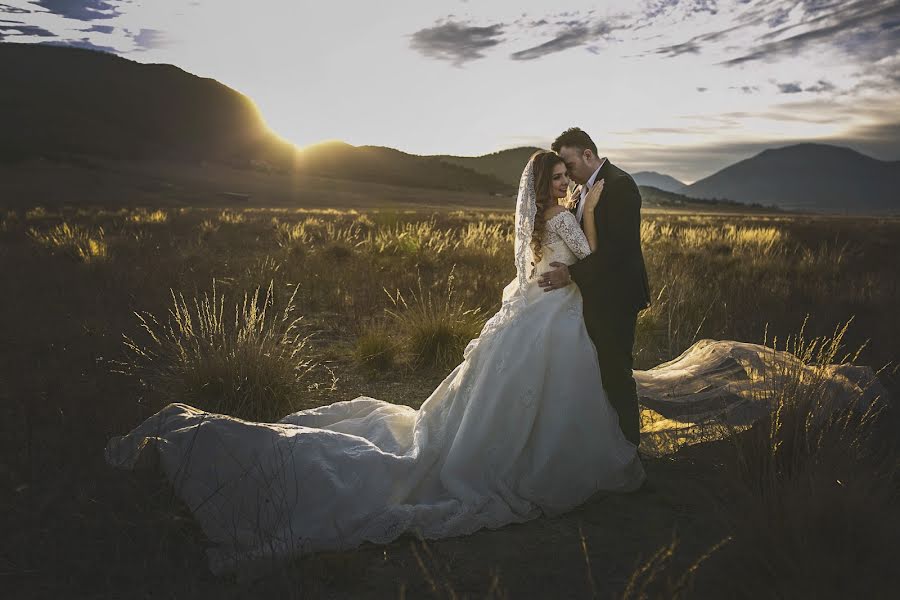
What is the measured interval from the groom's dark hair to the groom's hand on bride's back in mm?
832

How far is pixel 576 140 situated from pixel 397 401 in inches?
117

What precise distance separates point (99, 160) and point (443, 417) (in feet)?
270

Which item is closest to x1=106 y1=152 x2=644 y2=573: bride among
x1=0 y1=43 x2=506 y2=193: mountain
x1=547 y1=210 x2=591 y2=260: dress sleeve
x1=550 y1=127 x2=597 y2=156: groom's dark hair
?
x1=547 y1=210 x2=591 y2=260: dress sleeve

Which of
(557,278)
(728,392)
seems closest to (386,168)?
(728,392)

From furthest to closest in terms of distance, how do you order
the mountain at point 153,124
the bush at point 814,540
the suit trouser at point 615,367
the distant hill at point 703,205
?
the distant hill at point 703,205
the mountain at point 153,124
the suit trouser at point 615,367
the bush at point 814,540

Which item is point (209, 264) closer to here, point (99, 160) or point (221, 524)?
point (221, 524)

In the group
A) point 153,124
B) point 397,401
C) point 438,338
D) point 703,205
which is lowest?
point 397,401

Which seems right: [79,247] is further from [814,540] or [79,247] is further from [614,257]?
[814,540]

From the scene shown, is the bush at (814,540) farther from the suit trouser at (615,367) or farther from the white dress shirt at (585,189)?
the white dress shirt at (585,189)

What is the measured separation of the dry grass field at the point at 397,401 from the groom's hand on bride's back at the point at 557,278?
134 centimetres

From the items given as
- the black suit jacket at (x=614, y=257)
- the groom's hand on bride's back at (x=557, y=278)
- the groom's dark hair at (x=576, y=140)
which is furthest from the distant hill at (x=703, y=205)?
the groom's hand on bride's back at (x=557, y=278)

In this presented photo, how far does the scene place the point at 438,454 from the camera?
3.43 meters

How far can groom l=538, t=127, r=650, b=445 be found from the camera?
3475 millimetres

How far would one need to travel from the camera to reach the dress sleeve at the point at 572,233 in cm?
352
